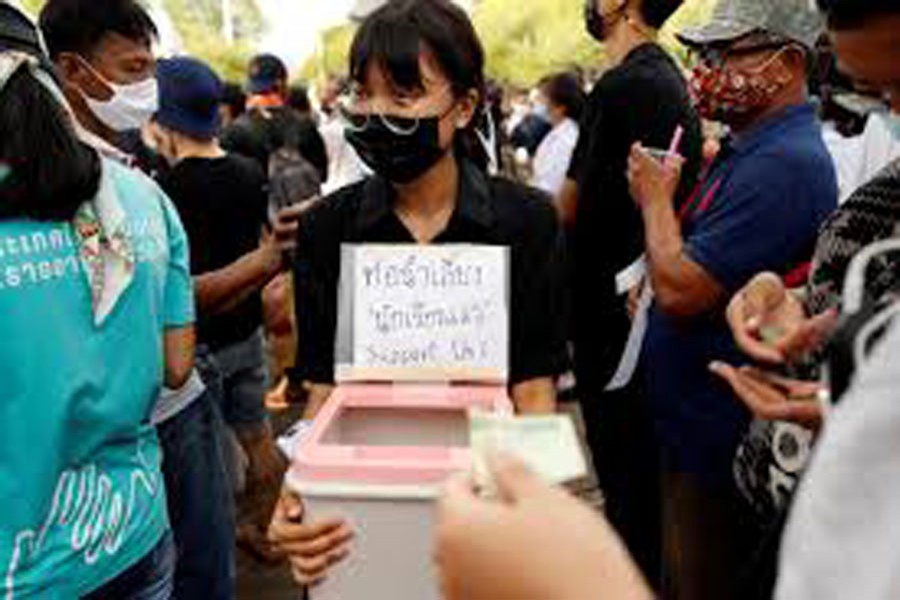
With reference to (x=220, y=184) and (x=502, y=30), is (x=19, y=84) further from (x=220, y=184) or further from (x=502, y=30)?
(x=502, y=30)

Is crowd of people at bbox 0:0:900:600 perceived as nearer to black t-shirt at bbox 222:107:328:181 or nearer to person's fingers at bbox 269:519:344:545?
person's fingers at bbox 269:519:344:545

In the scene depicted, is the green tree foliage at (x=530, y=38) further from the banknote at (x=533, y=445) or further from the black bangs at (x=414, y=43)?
the banknote at (x=533, y=445)

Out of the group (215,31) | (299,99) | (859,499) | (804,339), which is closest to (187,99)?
(804,339)

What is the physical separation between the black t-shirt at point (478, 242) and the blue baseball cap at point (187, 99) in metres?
2.04

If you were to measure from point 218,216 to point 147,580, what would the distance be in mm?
1903

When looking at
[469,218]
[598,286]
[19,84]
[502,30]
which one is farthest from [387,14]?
[502,30]

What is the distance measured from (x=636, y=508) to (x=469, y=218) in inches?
70.8

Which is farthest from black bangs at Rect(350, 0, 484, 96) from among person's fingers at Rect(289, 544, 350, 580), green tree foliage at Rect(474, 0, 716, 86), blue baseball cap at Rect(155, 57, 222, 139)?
green tree foliage at Rect(474, 0, 716, 86)

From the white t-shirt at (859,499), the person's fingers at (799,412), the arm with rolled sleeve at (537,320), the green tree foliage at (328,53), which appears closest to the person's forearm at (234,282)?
the arm with rolled sleeve at (537,320)

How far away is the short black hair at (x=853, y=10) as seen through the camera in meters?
1.43

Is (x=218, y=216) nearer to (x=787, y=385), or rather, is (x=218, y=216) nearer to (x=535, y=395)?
(x=535, y=395)

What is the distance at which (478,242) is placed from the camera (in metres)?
1.90

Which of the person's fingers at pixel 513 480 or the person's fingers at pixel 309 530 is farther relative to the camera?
the person's fingers at pixel 309 530

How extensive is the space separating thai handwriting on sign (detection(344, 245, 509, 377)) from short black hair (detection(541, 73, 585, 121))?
602 centimetres
